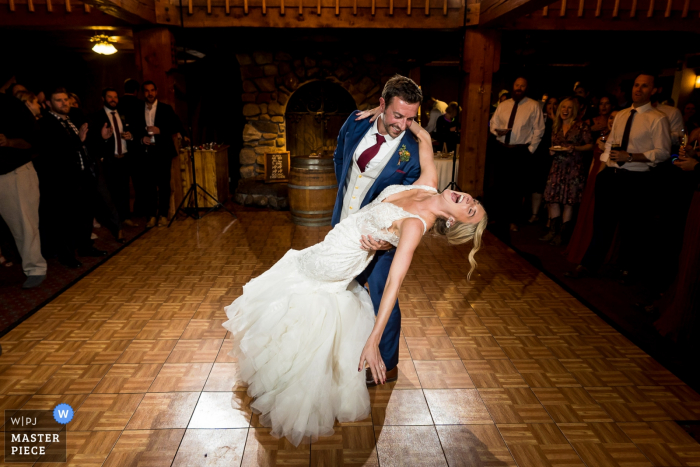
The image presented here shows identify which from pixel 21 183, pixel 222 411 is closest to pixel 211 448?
pixel 222 411

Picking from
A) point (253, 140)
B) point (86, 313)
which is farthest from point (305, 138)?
point (86, 313)

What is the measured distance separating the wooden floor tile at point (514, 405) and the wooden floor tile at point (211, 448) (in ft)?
4.11

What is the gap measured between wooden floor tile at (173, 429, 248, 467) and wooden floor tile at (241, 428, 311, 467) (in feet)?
0.12

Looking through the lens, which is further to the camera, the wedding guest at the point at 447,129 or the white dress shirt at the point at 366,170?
the wedding guest at the point at 447,129

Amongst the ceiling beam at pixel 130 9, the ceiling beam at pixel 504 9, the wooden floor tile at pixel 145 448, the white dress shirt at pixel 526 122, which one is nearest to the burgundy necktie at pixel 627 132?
the ceiling beam at pixel 504 9

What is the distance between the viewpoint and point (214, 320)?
3217 mm

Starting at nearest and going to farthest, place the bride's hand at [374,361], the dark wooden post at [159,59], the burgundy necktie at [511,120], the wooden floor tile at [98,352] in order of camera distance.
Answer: the bride's hand at [374,361], the wooden floor tile at [98,352], the burgundy necktie at [511,120], the dark wooden post at [159,59]

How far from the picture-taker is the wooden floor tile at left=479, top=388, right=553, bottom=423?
222 cm

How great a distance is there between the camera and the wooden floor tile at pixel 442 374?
2.50m

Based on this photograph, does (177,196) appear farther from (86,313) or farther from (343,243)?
(343,243)

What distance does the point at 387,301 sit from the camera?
5.62ft

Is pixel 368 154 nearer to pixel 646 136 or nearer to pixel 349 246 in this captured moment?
pixel 349 246

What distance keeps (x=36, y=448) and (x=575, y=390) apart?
270cm

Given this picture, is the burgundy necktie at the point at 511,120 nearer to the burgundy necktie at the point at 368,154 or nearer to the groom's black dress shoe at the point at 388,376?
the burgundy necktie at the point at 368,154
